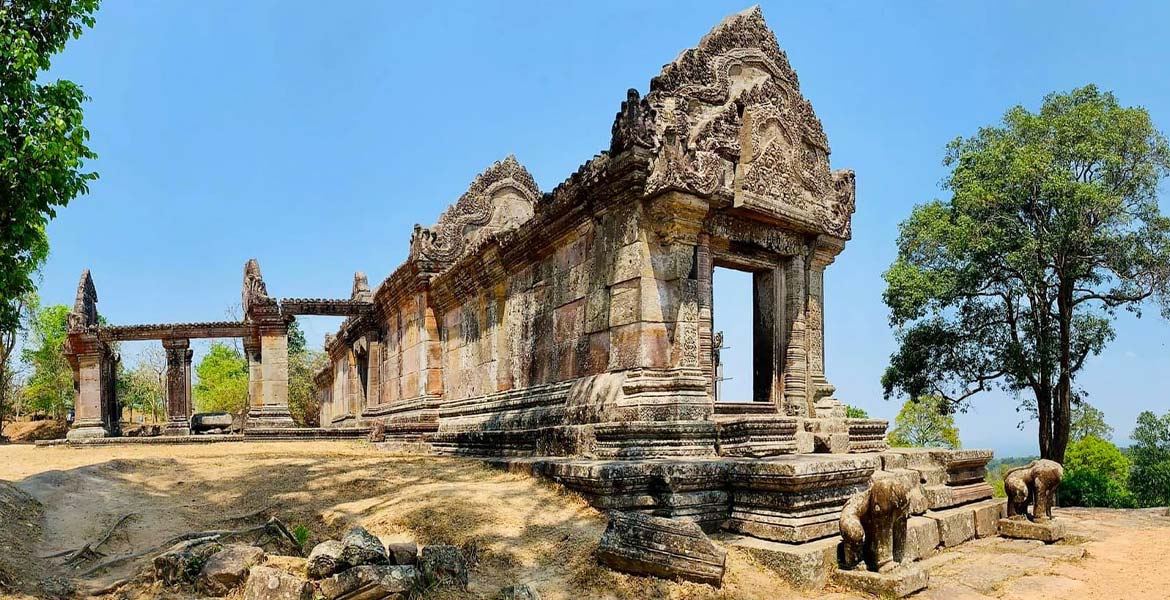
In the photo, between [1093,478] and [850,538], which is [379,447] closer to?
[850,538]

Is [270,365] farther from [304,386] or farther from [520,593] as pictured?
[304,386]

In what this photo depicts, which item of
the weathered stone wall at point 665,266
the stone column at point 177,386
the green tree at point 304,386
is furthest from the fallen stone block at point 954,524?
the green tree at point 304,386

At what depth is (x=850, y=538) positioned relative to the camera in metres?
5.62

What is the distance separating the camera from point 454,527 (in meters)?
6.07

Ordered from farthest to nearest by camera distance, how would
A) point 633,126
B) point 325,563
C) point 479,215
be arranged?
point 479,215, point 633,126, point 325,563

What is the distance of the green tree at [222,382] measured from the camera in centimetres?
4016

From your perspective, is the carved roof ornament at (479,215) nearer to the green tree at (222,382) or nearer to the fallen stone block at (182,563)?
the fallen stone block at (182,563)

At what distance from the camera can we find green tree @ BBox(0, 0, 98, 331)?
6.43 metres

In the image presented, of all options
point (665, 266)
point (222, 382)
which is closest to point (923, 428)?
point (665, 266)

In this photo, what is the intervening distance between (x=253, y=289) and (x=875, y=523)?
64.2 ft

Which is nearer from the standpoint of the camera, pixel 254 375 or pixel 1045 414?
pixel 1045 414

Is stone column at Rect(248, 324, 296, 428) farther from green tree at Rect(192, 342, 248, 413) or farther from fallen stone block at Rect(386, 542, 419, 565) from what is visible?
green tree at Rect(192, 342, 248, 413)

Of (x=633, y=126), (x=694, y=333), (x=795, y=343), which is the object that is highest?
(x=633, y=126)

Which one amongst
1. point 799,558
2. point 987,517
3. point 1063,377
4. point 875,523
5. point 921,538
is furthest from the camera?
point 1063,377
